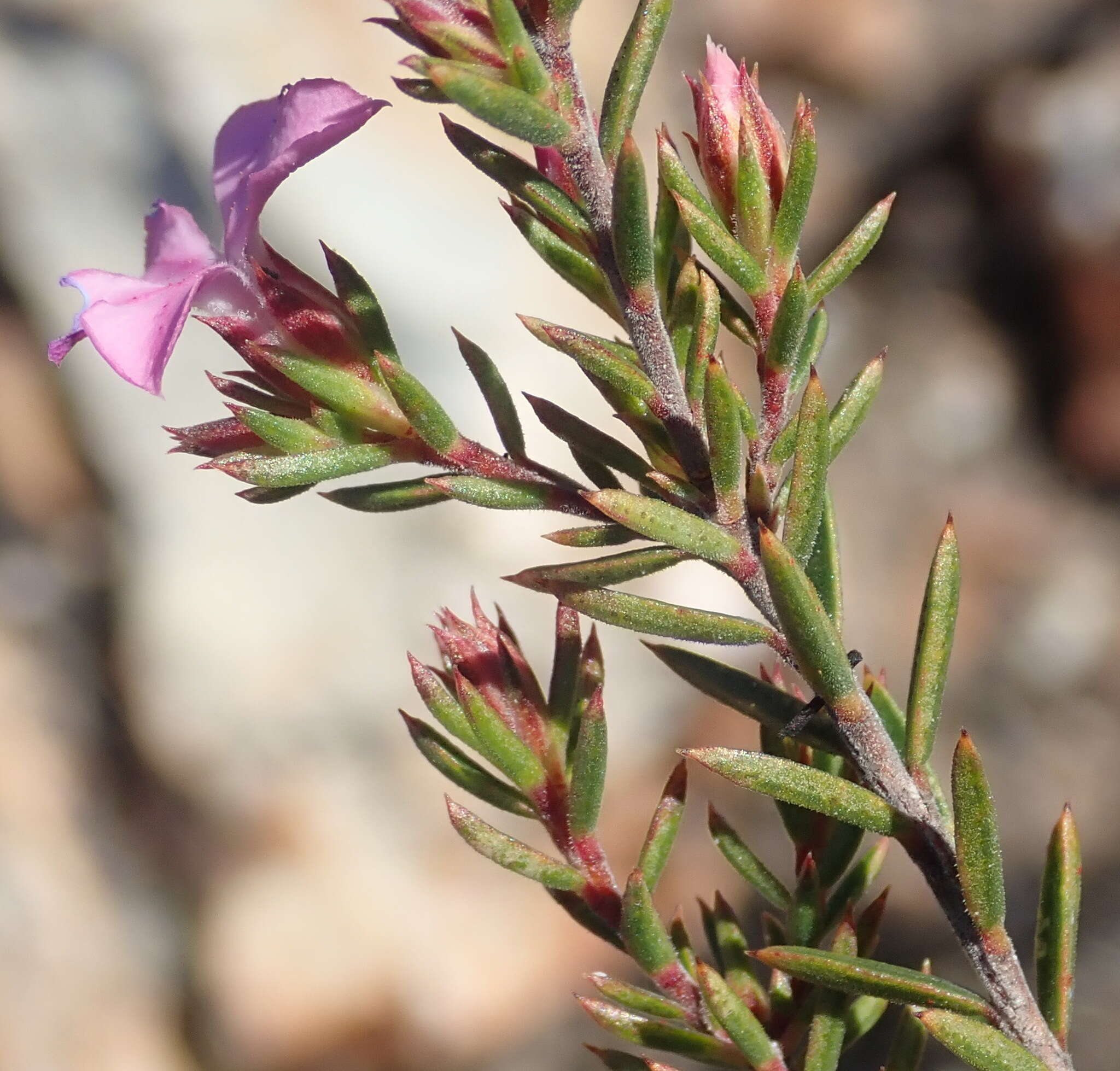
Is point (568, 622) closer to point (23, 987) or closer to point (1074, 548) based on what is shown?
point (23, 987)

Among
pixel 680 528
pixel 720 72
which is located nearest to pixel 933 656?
pixel 680 528

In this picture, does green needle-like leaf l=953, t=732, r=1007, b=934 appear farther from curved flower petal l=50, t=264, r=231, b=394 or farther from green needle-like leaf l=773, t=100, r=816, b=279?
curved flower petal l=50, t=264, r=231, b=394

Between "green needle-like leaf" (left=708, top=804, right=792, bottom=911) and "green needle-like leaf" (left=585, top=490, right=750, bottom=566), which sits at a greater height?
"green needle-like leaf" (left=585, top=490, right=750, bottom=566)

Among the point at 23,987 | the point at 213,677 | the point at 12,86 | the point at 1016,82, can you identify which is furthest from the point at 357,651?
the point at 1016,82

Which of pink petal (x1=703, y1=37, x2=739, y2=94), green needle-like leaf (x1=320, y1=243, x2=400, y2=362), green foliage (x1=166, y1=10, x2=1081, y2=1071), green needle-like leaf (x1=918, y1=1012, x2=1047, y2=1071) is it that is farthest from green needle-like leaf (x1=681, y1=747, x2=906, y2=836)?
pink petal (x1=703, y1=37, x2=739, y2=94)

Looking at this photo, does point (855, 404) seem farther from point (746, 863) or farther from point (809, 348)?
point (746, 863)
